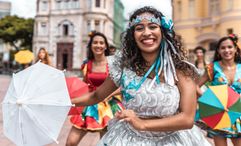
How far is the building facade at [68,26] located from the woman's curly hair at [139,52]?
45326 mm

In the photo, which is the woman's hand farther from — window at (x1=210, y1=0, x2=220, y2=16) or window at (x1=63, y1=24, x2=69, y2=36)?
window at (x1=63, y1=24, x2=69, y2=36)

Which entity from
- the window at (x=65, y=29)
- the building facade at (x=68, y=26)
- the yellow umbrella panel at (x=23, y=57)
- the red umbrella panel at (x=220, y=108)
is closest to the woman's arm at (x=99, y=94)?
the red umbrella panel at (x=220, y=108)

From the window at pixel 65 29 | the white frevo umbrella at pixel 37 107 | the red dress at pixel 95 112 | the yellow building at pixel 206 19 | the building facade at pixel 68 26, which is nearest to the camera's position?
the white frevo umbrella at pixel 37 107

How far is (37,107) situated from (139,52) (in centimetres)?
70

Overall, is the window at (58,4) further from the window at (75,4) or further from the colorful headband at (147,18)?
the colorful headband at (147,18)

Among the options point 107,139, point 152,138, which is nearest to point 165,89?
point 152,138

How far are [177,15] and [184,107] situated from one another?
101 feet

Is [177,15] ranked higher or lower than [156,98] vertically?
higher

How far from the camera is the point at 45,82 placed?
2434 mm

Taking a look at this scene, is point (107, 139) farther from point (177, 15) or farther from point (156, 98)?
point (177, 15)

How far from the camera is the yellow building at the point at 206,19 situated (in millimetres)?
27078

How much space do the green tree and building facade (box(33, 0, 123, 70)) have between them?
262 cm

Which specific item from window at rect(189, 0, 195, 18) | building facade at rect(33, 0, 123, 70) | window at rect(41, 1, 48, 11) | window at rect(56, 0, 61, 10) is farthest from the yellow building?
window at rect(41, 1, 48, 11)

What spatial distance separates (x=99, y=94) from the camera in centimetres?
246
